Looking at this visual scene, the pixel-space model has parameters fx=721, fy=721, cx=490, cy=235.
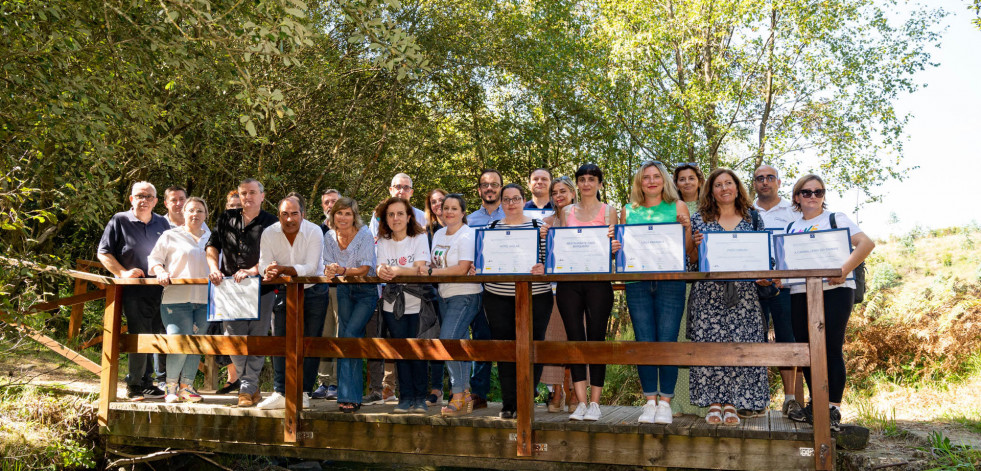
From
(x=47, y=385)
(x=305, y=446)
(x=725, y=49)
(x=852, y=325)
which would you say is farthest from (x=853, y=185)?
(x=47, y=385)

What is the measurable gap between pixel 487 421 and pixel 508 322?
0.74 meters

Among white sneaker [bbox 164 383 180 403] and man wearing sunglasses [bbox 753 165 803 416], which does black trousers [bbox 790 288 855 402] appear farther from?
white sneaker [bbox 164 383 180 403]

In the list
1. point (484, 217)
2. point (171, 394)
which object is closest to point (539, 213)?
point (484, 217)

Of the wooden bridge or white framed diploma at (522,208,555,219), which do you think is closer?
the wooden bridge

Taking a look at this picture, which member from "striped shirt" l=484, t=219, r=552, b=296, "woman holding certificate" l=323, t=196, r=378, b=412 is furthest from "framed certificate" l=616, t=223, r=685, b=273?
"woman holding certificate" l=323, t=196, r=378, b=412

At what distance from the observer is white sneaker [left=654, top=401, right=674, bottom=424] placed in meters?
4.91

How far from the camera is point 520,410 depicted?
509 cm

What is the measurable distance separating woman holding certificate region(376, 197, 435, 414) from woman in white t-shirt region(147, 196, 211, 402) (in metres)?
1.81

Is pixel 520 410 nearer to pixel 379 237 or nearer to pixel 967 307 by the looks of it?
pixel 379 237

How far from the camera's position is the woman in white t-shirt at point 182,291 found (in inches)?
248

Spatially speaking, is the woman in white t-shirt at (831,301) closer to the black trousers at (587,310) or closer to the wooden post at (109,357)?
the black trousers at (587,310)

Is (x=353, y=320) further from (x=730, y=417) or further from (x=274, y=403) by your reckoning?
(x=730, y=417)

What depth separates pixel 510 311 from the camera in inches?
212

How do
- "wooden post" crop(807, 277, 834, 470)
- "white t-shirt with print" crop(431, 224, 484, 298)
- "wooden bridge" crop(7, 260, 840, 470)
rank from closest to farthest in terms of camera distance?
"wooden post" crop(807, 277, 834, 470) < "wooden bridge" crop(7, 260, 840, 470) < "white t-shirt with print" crop(431, 224, 484, 298)
